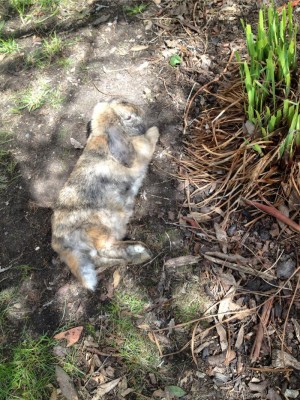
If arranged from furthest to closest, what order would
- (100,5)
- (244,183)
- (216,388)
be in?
(100,5), (244,183), (216,388)

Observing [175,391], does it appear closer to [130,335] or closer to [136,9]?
[130,335]

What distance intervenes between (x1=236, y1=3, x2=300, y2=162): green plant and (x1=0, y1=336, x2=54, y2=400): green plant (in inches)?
89.5

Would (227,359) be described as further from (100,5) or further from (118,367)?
(100,5)

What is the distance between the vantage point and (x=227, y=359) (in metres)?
2.97

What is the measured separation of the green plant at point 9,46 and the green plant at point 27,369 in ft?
10.8

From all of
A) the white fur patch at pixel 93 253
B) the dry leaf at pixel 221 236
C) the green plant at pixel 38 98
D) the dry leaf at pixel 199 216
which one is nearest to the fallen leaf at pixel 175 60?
the green plant at pixel 38 98

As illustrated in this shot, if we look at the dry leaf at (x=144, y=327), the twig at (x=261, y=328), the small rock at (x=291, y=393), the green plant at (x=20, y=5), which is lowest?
the small rock at (x=291, y=393)

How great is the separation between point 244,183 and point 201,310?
1.06 m

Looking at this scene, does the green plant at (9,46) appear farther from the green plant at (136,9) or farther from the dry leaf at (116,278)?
the dry leaf at (116,278)

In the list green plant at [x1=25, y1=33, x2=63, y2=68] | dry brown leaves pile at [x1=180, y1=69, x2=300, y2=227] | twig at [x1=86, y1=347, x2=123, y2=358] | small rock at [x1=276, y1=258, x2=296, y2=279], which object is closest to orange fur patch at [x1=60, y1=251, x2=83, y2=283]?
twig at [x1=86, y1=347, x2=123, y2=358]

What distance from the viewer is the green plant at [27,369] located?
316 centimetres

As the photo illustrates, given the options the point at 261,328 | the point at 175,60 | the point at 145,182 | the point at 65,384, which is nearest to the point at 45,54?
the point at 175,60

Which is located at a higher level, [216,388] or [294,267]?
[294,267]

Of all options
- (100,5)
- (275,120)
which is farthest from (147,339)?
(100,5)
